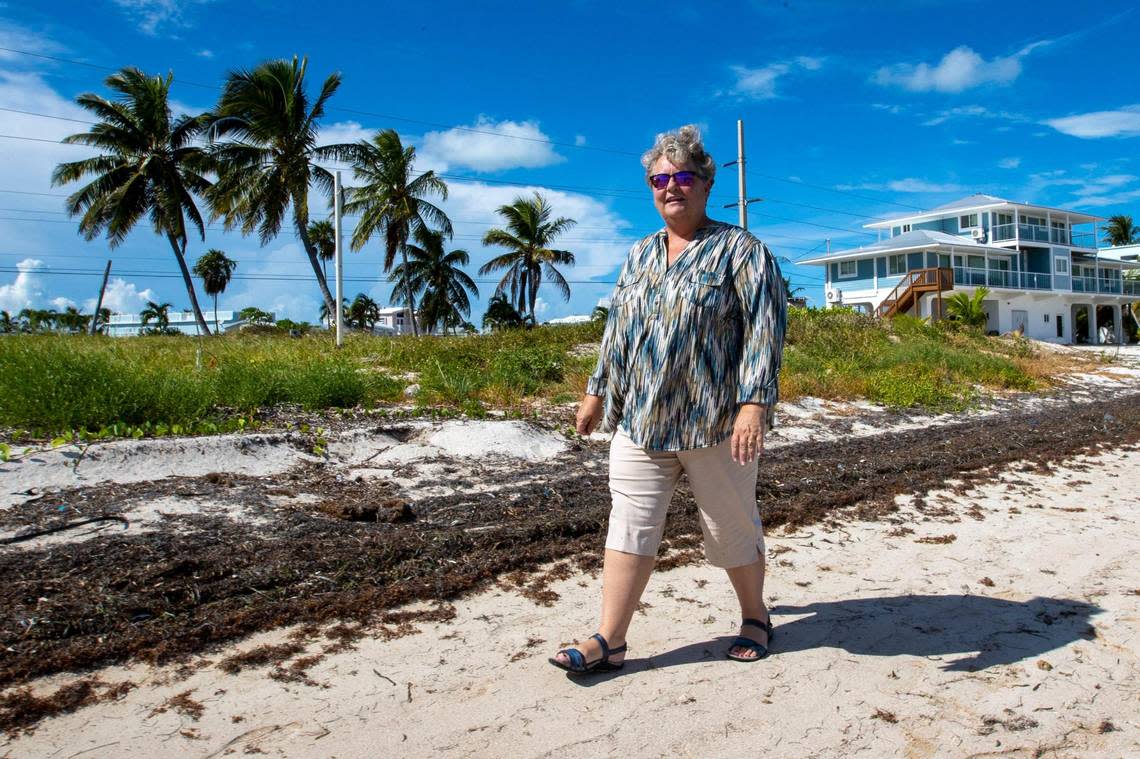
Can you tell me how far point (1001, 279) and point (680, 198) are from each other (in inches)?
1729

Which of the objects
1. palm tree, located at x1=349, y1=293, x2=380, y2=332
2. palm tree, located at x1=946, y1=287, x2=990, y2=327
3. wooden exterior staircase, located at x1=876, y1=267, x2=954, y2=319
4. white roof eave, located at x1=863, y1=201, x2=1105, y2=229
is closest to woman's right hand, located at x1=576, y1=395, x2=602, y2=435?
palm tree, located at x1=946, y1=287, x2=990, y2=327

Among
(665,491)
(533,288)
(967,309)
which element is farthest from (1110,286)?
(665,491)

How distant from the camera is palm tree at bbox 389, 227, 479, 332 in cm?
4047

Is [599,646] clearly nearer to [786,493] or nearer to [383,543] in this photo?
[383,543]

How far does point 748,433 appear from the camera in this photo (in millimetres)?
2719

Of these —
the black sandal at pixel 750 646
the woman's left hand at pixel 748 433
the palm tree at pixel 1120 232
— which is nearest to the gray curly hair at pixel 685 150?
the woman's left hand at pixel 748 433

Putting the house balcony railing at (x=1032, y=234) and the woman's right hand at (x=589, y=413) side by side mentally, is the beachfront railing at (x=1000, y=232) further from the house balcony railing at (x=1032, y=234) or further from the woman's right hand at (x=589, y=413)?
the woman's right hand at (x=589, y=413)

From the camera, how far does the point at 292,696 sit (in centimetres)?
278

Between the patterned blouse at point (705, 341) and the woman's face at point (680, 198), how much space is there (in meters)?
0.09

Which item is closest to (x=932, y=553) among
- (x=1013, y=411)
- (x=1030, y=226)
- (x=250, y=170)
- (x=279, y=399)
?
(x=279, y=399)

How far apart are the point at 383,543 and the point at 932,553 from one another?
9.99ft

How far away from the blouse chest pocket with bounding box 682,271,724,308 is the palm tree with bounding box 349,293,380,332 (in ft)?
197

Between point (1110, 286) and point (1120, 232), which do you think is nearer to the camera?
point (1110, 286)

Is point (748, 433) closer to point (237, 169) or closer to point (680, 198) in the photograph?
point (680, 198)
